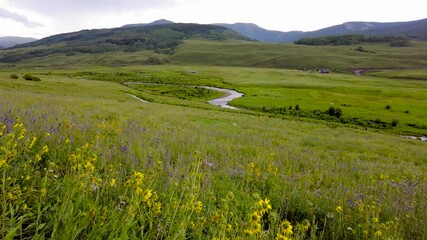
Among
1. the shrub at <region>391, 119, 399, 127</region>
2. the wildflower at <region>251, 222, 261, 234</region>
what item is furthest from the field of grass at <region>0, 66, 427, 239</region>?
the shrub at <region>391, 119, 399, 127</region>

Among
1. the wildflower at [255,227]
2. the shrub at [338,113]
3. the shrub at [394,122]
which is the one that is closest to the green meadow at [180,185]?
the wildflower at [255,227]

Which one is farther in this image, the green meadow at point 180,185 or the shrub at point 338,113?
the shrub at point 338,113

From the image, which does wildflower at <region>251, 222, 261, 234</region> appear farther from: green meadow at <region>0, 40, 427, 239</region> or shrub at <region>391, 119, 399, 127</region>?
shrub at <region>391, 119, 399, 127</region>

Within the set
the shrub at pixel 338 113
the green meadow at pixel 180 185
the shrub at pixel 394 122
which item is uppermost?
the green meadow at pixel 180 185

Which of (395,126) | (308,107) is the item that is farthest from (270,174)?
(308,107)

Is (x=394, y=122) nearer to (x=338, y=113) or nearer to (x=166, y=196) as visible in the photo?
(x=338, y=113)

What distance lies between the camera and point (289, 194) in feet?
18.3

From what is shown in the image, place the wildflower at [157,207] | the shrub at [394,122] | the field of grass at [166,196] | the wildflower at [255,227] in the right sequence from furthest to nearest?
1. the shrub at [394,122]
2. the wildflower at [157,207]
3. the field of grass at [166,196]
4. the wildflower at [255,227]

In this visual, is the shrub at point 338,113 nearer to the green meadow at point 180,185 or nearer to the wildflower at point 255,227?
the green meadow at point 180,185

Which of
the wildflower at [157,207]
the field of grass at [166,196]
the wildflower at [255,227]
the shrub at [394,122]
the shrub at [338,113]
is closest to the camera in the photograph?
the wildflower at [255,227]

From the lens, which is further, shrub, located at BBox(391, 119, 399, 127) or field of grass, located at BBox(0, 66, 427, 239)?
shrub, located at BBox(391, 119, 399, 127)

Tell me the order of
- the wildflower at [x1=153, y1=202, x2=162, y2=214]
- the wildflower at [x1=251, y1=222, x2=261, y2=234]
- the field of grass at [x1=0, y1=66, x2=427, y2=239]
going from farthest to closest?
the wildflower at [x1=153, y1=202, x2=162, y2=214], the field of grass at [x1=0, y1=66, x2=427, y2=239], the wildflower at [x1=251, y1=222, x2=261, y2=234]

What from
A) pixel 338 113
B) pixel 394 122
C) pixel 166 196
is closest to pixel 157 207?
pixel 166 196

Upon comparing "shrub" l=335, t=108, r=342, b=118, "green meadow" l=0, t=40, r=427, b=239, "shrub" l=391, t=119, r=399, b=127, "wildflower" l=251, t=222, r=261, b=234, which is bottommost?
"shrub" l=391, t=119, r=399, b=127
